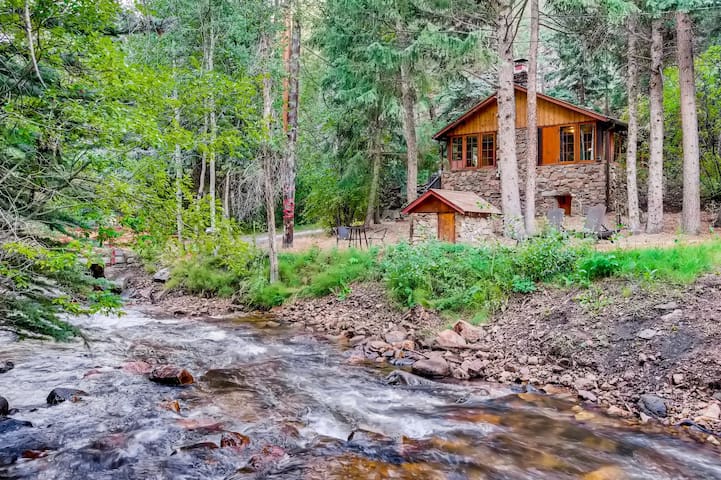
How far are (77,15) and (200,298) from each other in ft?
33.3

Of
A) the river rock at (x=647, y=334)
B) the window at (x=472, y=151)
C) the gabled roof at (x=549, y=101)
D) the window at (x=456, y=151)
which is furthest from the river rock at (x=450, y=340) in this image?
the window at (x=456, y=151)

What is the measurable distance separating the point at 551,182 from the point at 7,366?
19.9 m

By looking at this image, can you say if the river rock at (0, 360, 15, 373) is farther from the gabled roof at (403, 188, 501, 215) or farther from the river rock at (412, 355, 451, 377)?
the gabled roof at (403, 188, 501, 215)

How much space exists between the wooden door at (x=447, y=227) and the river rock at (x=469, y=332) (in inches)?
262

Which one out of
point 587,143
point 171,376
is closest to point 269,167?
point 171,376

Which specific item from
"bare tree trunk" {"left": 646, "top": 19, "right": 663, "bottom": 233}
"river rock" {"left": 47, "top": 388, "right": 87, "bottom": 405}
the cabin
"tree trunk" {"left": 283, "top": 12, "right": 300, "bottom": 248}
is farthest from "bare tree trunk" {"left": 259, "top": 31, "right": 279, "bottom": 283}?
"bare tree trunk" {"left": 646, "top": 19, "right": 663, "bottom": 233}

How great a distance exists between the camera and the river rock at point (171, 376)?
22.0 feet

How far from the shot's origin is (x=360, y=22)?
54.1ft

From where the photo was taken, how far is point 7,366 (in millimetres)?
7160

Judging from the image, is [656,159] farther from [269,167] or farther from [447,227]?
[269,167]

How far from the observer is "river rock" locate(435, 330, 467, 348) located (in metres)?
7.88

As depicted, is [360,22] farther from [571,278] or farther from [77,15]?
[77,15]

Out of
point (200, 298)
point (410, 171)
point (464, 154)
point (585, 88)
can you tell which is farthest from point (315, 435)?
point (585, 88)

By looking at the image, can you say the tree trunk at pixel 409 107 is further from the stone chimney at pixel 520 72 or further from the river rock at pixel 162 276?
the river rock at pixel 162 276
